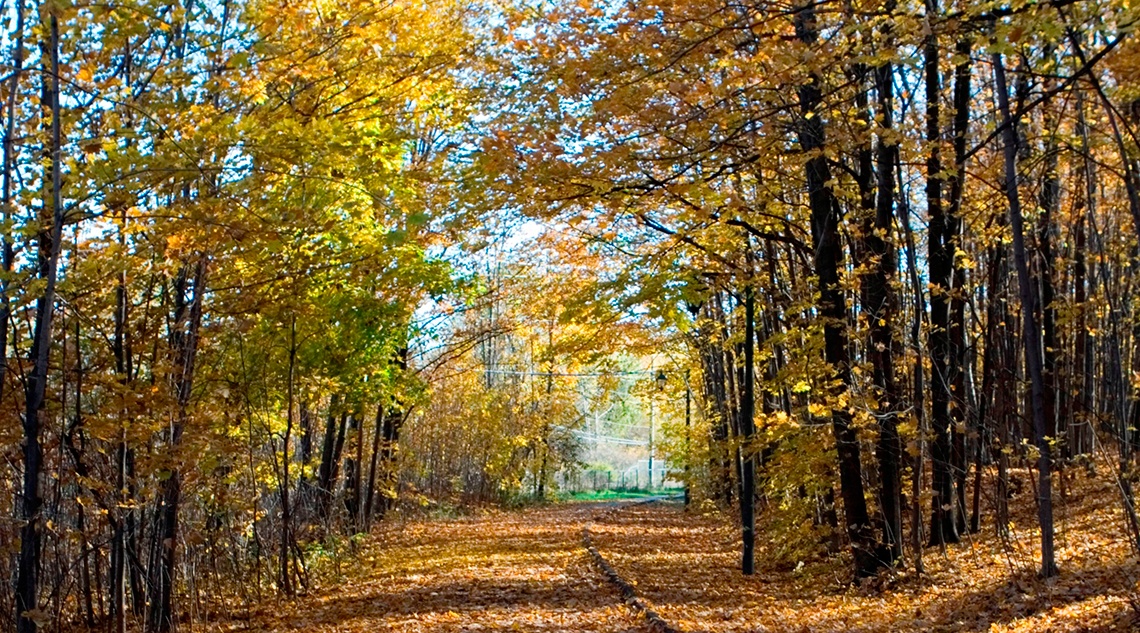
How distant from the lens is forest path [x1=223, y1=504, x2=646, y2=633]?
33.8 ft

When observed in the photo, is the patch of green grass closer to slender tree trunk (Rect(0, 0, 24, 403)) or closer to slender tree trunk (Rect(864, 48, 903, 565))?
slender tree trunk (Rect(864, 48, 903, 565))

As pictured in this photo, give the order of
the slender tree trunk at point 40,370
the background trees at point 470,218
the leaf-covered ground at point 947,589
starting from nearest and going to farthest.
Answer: the slender tree trunk at point 40,370
the background trees at point 470,218
the leaf-covered ground at point 947,589

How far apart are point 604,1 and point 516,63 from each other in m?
1.06

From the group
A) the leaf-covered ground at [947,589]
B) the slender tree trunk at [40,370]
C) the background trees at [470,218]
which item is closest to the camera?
the slender tree trunk at [40,370]

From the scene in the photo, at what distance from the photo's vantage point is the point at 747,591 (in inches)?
498

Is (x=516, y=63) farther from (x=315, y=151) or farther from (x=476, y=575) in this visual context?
(x=476, y=575)

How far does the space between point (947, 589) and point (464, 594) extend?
229 inches

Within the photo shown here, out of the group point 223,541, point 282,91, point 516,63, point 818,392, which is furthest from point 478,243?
point 223,541

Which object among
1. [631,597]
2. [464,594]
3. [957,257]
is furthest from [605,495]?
[957,257]

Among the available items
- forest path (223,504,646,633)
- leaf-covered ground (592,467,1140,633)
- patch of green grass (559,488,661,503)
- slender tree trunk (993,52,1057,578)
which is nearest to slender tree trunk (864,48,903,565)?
leaf-covered ground (592,467,1140,633)

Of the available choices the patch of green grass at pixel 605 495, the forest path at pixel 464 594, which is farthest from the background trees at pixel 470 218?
the patch of green grass at pixel 605 495

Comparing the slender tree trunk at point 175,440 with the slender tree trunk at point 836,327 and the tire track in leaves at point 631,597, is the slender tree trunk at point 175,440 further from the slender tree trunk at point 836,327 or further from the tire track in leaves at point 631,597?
the slender tree trunk at point 836,327

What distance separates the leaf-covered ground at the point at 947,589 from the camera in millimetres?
8195

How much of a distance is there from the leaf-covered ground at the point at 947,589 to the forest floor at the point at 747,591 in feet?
0.07
